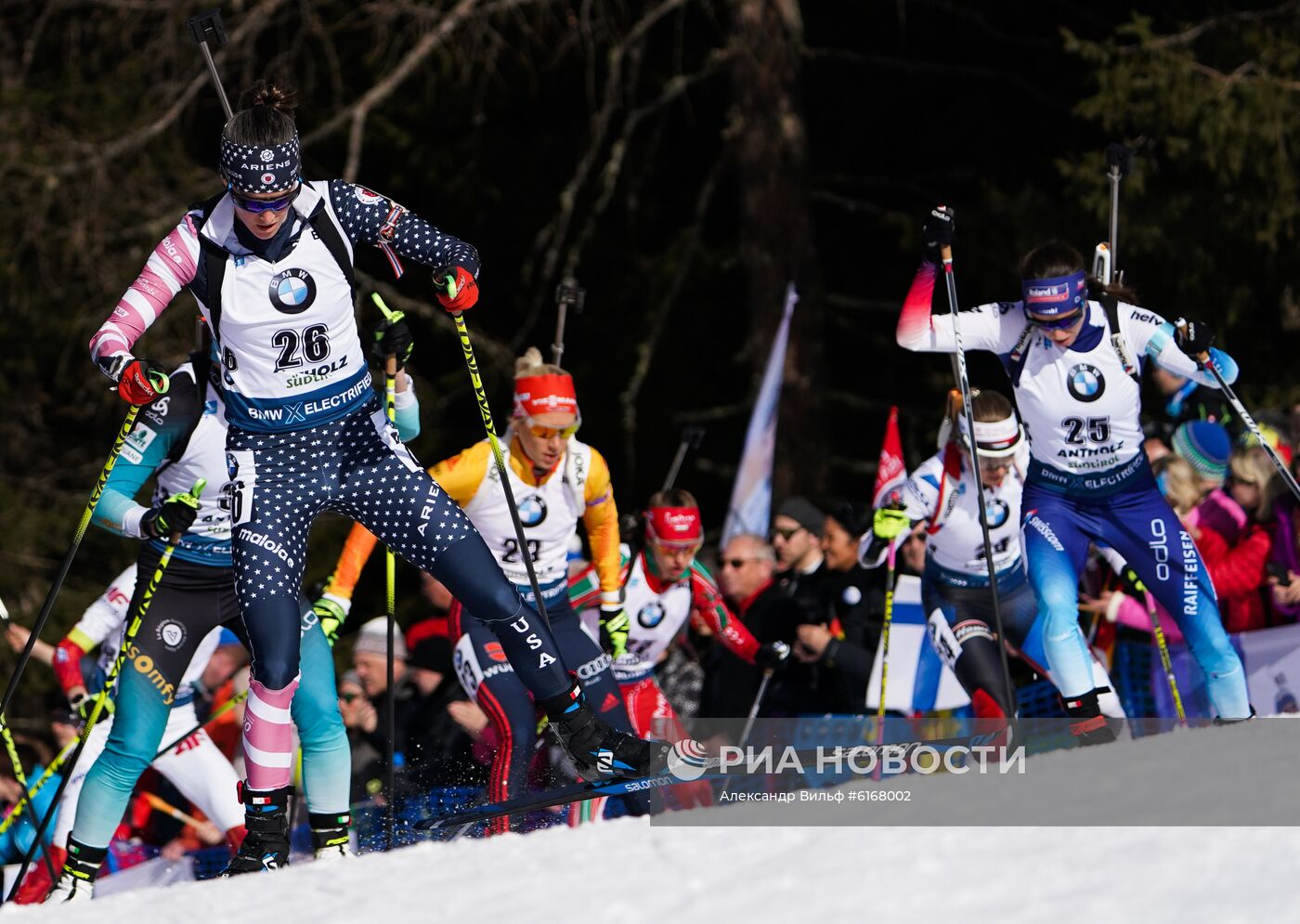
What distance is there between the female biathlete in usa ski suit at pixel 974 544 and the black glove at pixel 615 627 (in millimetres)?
1098

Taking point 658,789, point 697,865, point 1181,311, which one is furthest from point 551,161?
point 697,865

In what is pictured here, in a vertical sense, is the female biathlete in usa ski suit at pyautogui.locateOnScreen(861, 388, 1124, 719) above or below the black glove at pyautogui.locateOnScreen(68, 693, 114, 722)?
above

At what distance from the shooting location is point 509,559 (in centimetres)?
713

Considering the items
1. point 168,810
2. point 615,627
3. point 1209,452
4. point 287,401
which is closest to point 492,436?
point 287,401

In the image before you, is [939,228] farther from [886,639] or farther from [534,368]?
[886,639]

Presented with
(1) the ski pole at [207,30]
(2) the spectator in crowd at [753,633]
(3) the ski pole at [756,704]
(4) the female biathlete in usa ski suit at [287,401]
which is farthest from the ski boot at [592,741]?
(2) the spectator in crowd at [753,633]

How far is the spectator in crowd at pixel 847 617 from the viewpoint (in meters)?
8.23

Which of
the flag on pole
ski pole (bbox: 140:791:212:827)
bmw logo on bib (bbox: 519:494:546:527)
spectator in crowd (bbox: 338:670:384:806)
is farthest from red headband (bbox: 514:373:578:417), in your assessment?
ski pole (bbox: 140:791:212:827)

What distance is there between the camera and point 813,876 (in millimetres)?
4066

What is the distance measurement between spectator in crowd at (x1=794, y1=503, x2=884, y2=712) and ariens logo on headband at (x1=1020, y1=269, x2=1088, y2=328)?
7.14 ft

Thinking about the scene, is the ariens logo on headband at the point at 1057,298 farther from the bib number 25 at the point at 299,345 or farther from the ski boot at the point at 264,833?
the ski boot at the point at 264,833

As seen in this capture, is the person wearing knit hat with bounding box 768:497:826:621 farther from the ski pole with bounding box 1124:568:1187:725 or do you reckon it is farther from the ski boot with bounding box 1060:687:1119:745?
the ski boot with bounding box 1060:687:1119:745

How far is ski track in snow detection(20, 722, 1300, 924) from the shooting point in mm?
3752

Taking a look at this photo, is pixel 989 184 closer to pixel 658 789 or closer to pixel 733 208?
pixel 733 208
